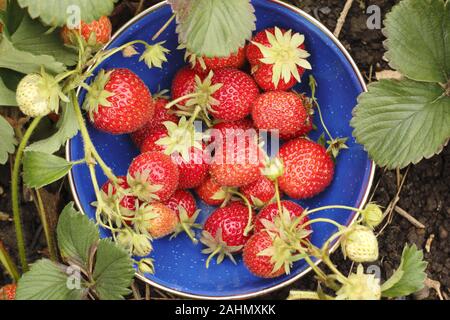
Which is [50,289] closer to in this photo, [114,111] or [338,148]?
[114,111]

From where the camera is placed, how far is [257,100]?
3.82ft

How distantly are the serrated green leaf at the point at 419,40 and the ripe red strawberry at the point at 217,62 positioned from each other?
0.78 ft

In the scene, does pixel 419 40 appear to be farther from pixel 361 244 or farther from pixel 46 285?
pixel 46 285

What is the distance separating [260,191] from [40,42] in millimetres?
414

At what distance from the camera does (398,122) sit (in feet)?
3.69

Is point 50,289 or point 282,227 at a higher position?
point 282,227

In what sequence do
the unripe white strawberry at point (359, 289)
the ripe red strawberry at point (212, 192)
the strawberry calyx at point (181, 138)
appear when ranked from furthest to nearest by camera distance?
the ripe red strawberry at point (212, 192)
the strawberry calyx at point (181, 138)
the unripe white strawberry at point (359, 289)

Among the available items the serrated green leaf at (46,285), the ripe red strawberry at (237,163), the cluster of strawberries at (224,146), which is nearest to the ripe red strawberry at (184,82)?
the cluster of strawberries at (224,146)

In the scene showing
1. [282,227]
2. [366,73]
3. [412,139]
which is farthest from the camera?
[366,73]

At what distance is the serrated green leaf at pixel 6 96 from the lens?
3.62 ft

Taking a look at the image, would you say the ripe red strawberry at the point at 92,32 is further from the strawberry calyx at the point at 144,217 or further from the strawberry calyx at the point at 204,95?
the strawberry calyx at the point at 144,217
